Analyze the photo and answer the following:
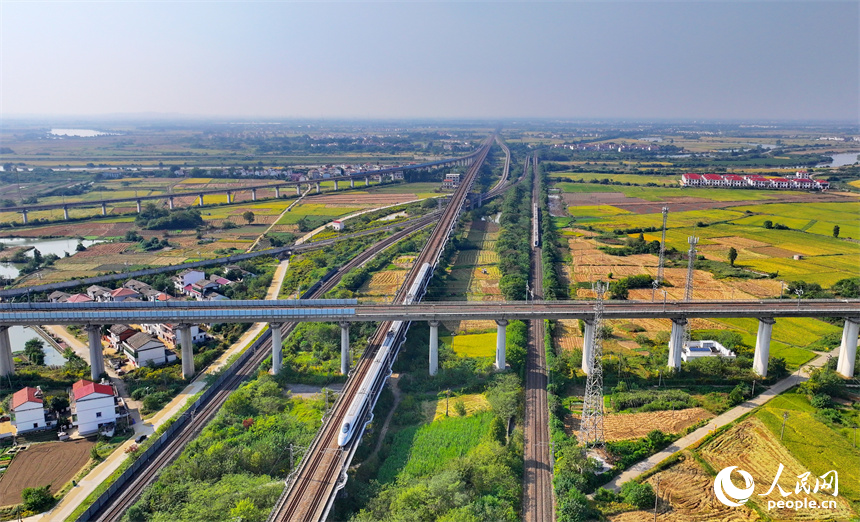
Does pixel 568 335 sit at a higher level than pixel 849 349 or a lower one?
lower

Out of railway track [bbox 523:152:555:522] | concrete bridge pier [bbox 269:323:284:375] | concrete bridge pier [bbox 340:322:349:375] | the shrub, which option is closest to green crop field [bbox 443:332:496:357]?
railway track [bbox 523:152:555:522]

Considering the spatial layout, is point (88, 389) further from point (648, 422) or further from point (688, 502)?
point (648, 422)

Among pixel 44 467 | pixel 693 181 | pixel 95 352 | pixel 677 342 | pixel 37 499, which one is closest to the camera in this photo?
pixel 37 499

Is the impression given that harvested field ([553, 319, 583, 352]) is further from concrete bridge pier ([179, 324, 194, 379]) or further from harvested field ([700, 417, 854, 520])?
concrete bridge pier ([179, 324, 194, 379])

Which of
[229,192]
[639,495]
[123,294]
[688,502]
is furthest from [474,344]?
[229,192]

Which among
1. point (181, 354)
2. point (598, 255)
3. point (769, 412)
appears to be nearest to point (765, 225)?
point (598, 255)

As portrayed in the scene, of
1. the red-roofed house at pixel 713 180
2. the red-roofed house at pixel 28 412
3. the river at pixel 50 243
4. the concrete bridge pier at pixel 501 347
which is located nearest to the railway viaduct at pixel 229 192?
the river at pixel 50 243

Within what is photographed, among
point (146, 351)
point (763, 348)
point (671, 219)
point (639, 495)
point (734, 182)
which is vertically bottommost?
point (639, 495)

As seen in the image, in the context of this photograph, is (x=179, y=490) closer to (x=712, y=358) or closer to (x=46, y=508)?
(x=46, y=508)
